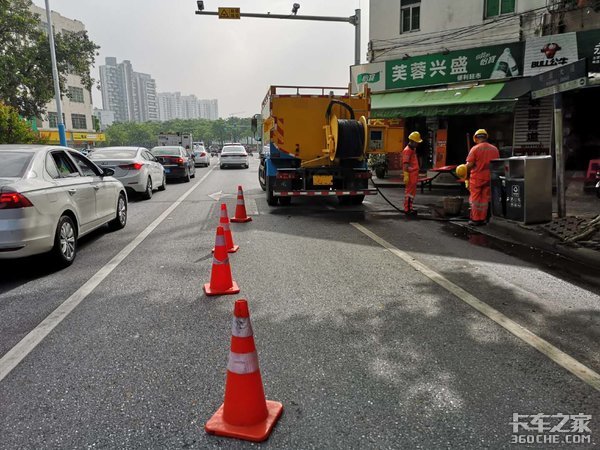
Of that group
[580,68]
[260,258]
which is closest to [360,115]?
[580,68]

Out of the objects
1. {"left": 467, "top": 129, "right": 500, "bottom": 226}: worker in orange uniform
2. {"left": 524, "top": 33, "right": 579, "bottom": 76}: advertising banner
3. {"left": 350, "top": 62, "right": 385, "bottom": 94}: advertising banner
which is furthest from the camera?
{"left": 350, "top": 62, "right": 385, "bottom": 94}: advertising banner

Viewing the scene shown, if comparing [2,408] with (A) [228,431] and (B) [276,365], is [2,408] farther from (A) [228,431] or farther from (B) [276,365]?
(B) [276,365]

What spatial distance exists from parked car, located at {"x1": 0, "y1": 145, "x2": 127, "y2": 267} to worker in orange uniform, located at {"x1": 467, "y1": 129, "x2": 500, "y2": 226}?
22.2 ft

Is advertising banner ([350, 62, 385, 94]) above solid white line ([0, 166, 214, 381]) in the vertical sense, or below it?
above

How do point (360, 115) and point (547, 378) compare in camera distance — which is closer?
point (547, 378)

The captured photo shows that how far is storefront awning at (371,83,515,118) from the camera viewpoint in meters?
15.2

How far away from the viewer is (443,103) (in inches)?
640

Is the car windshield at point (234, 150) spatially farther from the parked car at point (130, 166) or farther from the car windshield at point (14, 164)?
the car windshield at point (14, 164)

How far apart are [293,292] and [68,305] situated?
226cm

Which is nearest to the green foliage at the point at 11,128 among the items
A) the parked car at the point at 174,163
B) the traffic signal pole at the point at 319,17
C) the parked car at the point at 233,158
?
the parked car at the point at 174,163

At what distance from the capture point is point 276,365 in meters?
3.21

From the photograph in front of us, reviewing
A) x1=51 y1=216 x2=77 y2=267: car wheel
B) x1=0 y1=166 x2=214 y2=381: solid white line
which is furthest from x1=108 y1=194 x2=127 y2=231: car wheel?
x1=51 y1=216 x2=77 y2=267: car wheel

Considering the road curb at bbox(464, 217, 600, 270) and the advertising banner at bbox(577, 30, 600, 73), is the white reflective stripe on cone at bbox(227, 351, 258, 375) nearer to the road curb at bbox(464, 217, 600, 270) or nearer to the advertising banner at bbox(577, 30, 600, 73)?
the road curb at bbox(464, 217, 600, 270)

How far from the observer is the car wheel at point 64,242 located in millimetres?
5543
